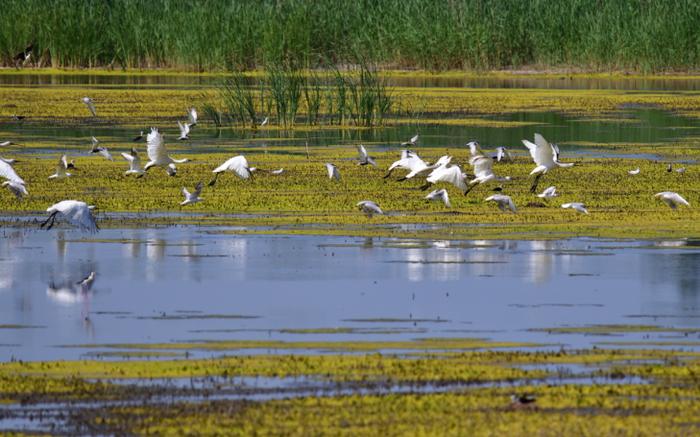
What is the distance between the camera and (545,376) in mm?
7770

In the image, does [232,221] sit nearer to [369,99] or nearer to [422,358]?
[422,358]

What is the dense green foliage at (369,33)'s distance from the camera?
39.9m

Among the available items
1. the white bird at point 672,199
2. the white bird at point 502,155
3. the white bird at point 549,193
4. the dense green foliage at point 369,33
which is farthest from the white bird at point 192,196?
the dense green foliage at point 369,33

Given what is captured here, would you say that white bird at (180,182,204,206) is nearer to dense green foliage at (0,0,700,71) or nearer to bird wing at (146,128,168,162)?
bird wing at (146,128,168,162)

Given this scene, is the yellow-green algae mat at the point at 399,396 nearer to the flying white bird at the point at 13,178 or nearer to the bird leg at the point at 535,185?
the flying white bird at the point at 13,178

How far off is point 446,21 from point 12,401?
113ft

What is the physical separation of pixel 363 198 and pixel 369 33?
82.9ft

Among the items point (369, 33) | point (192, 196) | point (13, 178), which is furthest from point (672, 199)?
point (369, 33)

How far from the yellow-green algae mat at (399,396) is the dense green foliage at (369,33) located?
102 feet

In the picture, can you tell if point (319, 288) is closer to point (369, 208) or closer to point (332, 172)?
point (369, 208)

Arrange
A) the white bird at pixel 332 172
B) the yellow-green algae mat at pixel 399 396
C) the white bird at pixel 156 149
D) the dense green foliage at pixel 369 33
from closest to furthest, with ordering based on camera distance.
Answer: the yellow-green algae mat at pixel 399 396
the white bird at pixel 156 149
the white bird at pixel 332 172
the dense green foliage at pixel 369 33

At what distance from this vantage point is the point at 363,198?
1585 cm

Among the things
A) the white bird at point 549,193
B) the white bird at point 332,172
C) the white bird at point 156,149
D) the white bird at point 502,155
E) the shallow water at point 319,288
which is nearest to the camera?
the shallow water at point 319,288

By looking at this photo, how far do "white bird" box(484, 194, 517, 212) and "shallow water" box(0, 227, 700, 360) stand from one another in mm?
1481
